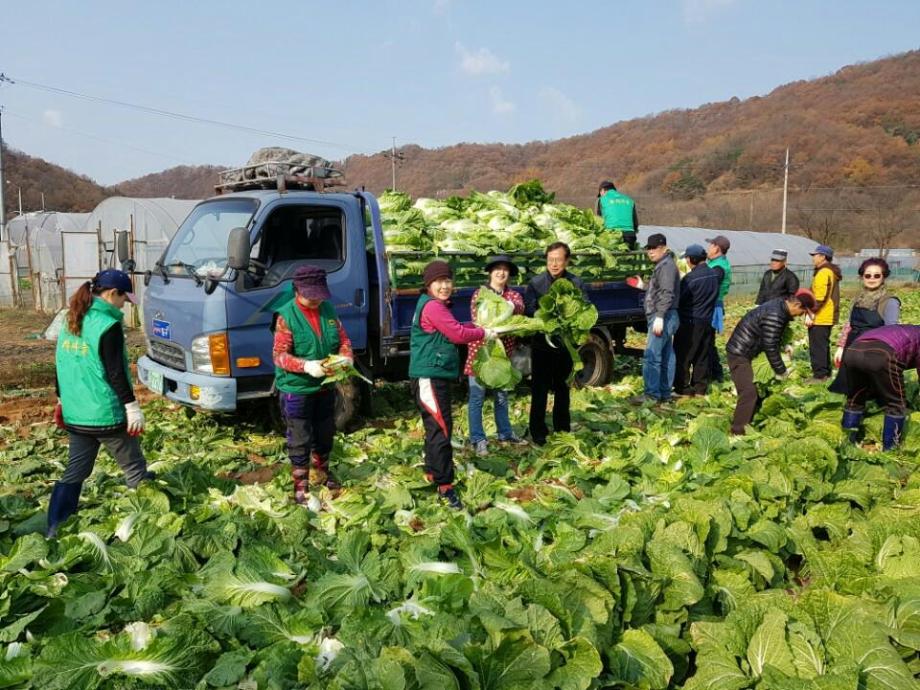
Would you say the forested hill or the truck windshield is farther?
the forested hill

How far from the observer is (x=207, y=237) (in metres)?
6.81

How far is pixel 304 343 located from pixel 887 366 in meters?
4.66

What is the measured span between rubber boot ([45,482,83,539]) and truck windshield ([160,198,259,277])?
2613mm

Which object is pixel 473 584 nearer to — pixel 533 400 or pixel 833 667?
pixel 833 667

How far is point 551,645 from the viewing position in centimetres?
255

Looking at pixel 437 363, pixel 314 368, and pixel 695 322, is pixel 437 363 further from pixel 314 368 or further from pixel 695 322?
pixel 695 322

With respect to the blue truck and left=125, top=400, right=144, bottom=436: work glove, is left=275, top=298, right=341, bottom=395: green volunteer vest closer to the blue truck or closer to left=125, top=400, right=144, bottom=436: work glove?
left=125, top=400, right=144, bottom=436: work glove

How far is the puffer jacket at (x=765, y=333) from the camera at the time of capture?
5965 millimetres

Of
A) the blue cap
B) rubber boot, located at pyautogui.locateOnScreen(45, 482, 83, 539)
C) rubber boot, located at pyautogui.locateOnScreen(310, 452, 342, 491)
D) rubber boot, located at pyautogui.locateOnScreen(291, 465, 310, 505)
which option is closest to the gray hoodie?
rubber boot, located at pyautogui.locateOnScreen(310, 452, 342, 491)

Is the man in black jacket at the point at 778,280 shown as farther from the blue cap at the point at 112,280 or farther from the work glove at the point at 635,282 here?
the blue cap at the point at 112,280

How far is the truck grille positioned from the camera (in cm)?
631

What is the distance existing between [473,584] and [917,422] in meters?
4.77

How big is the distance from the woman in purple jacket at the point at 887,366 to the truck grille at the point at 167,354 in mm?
5977

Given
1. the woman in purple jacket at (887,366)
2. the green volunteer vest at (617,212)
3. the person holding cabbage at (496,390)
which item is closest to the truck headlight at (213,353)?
the person holding cabbage at (496,390)
